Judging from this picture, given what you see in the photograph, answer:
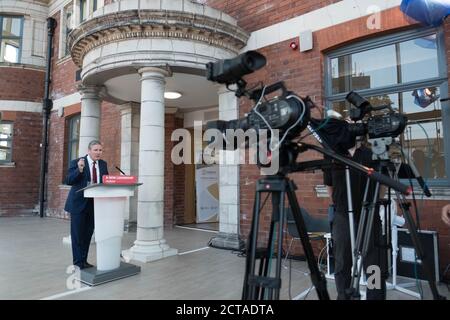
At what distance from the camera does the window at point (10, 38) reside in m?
10.3

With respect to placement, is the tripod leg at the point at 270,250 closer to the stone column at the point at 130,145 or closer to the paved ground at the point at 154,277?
the paved ground at the point at 154,277

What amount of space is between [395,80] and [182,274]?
3.56 metres

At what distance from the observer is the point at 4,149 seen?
10.0 meters

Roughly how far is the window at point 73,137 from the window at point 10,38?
9.24ft

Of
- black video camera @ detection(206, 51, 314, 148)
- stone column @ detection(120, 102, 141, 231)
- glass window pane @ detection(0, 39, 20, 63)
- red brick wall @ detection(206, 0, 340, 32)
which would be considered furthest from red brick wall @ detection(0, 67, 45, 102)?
black video camera @ detection(206, 51, 314, 148)

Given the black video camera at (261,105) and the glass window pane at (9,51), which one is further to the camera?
the glass window pane at (9,51)

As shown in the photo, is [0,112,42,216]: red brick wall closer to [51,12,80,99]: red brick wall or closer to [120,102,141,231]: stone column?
[51,12,80,99]: red brick wall

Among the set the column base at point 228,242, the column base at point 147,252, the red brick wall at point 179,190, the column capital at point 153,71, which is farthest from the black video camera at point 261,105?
the red brick wall at point 179,190

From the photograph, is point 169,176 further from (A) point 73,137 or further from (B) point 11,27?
(B) point 11,27

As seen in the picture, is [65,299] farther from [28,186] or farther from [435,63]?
[28,186]

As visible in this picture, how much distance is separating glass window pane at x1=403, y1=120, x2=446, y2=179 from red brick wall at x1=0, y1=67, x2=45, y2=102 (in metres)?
10.2

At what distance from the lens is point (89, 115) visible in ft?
20.5

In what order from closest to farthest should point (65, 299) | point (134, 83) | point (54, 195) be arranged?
point (65, 299), point (134, 83), point (54, 195)
